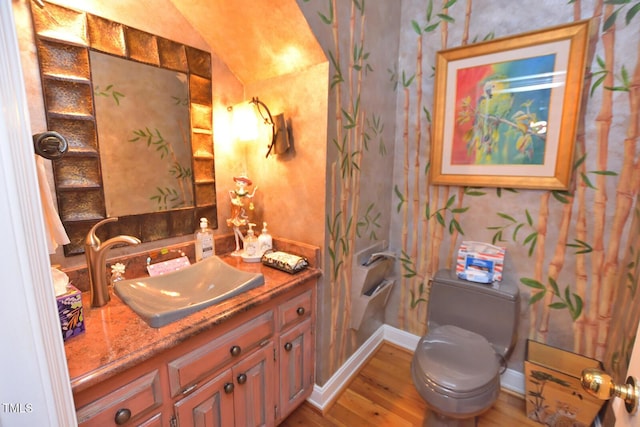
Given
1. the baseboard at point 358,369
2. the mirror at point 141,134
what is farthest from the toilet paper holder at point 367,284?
the mirror at point 141,134

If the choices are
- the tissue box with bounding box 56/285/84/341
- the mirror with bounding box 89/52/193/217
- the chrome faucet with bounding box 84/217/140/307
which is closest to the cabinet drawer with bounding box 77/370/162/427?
the tissue box with bounding box 56/285/84/341

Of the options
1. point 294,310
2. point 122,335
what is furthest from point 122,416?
point 294,310

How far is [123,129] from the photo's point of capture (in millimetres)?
1255

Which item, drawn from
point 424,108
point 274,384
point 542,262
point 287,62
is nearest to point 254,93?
point 287,62

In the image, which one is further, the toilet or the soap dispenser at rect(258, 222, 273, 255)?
the soap dispenser at rect(258, 222, 273, 255)

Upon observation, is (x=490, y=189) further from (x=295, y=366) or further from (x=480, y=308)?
(x=295, y=366)

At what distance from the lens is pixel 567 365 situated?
1577mm

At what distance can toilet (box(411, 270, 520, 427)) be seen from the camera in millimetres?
1208

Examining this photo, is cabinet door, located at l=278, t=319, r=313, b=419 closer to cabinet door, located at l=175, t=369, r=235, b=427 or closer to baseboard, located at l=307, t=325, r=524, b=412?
baseboard, located at l=307, t=325, r=524, b=412

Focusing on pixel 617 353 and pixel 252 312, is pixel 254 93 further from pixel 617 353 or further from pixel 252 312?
pixel 617 353

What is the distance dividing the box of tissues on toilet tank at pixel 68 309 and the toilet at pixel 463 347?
4.58ft

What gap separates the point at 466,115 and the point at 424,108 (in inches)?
10.9

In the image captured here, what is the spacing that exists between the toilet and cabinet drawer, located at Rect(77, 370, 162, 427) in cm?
113

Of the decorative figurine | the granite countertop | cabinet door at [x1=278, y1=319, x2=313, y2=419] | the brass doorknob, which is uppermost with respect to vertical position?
the decorative figurine
